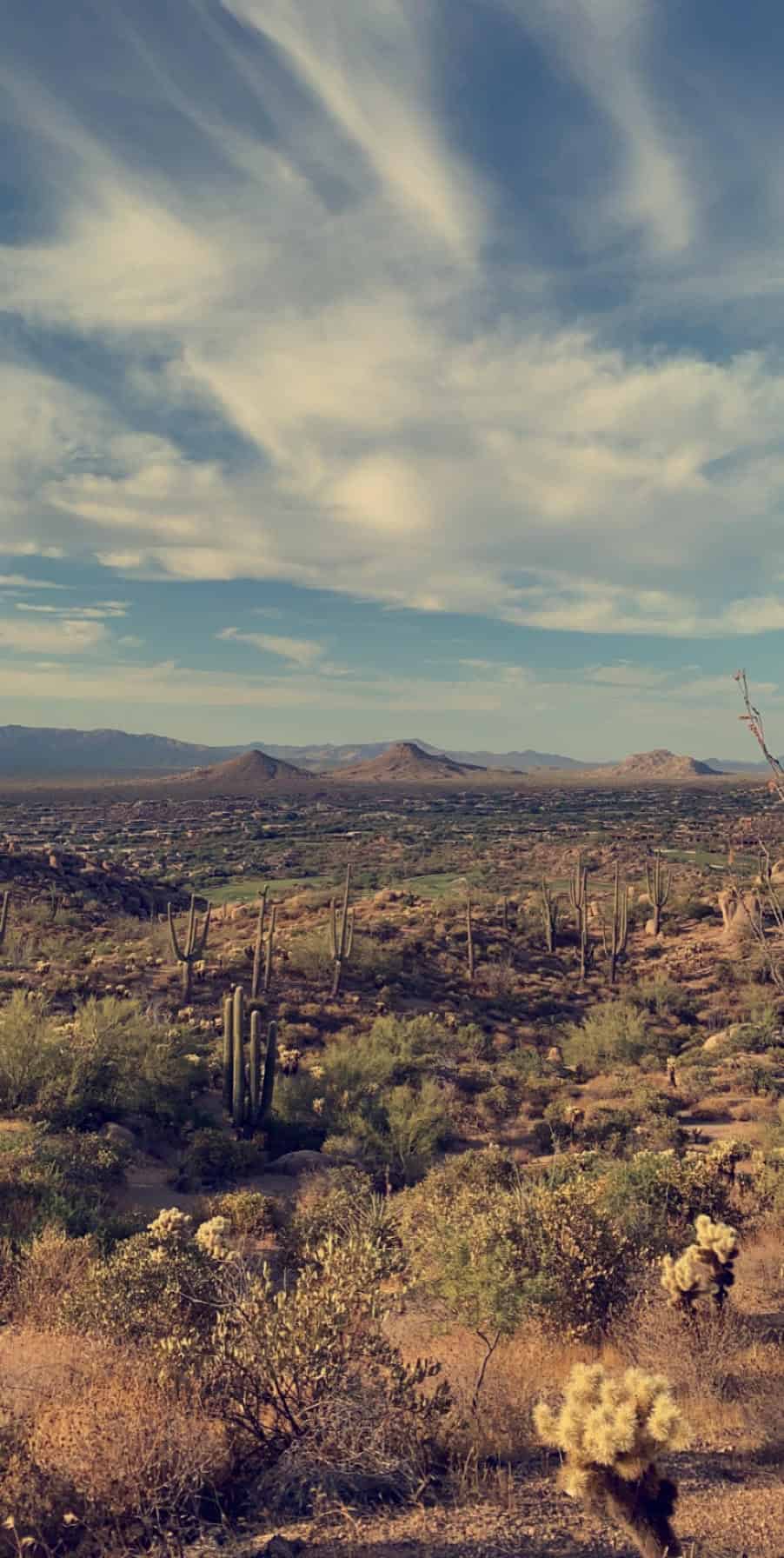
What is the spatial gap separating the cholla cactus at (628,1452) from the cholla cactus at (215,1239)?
4208 mm

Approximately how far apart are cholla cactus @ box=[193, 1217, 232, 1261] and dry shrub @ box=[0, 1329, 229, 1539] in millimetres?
1678

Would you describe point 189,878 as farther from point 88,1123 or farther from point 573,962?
point 88,1123

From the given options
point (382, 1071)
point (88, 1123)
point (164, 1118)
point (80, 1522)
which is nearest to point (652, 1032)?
point (382, 1071)

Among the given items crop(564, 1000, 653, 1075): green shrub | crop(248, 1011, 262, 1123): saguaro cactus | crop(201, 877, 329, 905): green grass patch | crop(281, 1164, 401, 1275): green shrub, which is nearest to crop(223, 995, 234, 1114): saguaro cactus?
crop(248, 1011, 262, 1123): saguaro cactus

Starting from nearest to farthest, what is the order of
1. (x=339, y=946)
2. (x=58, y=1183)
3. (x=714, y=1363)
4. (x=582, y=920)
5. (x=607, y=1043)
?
(x=714, y=1363), (x=58, y=1183), (x=607, y=1043), (x=339, y=946), (x=582, y=920)

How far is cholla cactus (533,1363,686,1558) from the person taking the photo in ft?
16.6

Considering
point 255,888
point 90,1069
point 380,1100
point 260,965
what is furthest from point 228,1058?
point 255,888

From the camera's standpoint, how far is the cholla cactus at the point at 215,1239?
27.9 ft

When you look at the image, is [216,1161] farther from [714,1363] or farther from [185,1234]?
[714,1363]

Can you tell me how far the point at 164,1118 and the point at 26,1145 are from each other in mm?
5068

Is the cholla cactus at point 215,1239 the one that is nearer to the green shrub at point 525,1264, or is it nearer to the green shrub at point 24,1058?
the green shrub at point 525,1264

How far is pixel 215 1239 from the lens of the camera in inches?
364

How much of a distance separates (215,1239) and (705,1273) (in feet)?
17.4

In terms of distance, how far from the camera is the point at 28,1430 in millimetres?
5992
